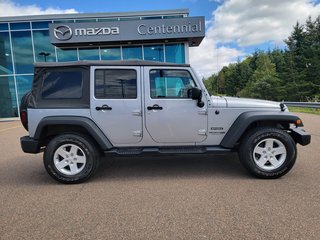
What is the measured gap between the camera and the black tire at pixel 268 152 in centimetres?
390

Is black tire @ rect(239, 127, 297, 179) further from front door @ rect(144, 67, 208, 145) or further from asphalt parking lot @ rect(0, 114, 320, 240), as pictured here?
front door @ rect(144, 67, 208, 145)

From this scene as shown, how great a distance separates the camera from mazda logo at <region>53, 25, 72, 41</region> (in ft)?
47.7

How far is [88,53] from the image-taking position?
1603 cm

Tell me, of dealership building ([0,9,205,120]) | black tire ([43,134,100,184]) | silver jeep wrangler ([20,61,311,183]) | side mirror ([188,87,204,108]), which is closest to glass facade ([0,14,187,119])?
dealership building ([0,9,205,120])

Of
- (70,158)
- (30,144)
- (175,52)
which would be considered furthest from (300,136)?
(175,52)

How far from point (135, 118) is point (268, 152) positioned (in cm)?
231

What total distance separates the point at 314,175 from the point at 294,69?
37.1m

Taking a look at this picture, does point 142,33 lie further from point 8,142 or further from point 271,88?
point 271,88

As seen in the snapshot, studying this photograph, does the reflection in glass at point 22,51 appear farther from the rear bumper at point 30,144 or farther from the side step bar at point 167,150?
the side step bar at point 167,150

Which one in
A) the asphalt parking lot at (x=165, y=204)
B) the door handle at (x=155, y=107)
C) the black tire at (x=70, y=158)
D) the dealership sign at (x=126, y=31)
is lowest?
the asphalt parking lot at (x=165, y=204)

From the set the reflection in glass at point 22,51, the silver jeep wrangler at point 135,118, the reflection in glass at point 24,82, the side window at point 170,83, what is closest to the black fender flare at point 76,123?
the silver jeep wrangler at point 135,118

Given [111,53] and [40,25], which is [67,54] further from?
[111,53]

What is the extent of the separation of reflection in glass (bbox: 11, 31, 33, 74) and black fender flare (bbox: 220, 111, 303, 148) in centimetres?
1605

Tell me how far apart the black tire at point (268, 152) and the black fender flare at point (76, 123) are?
2392 millimetres
